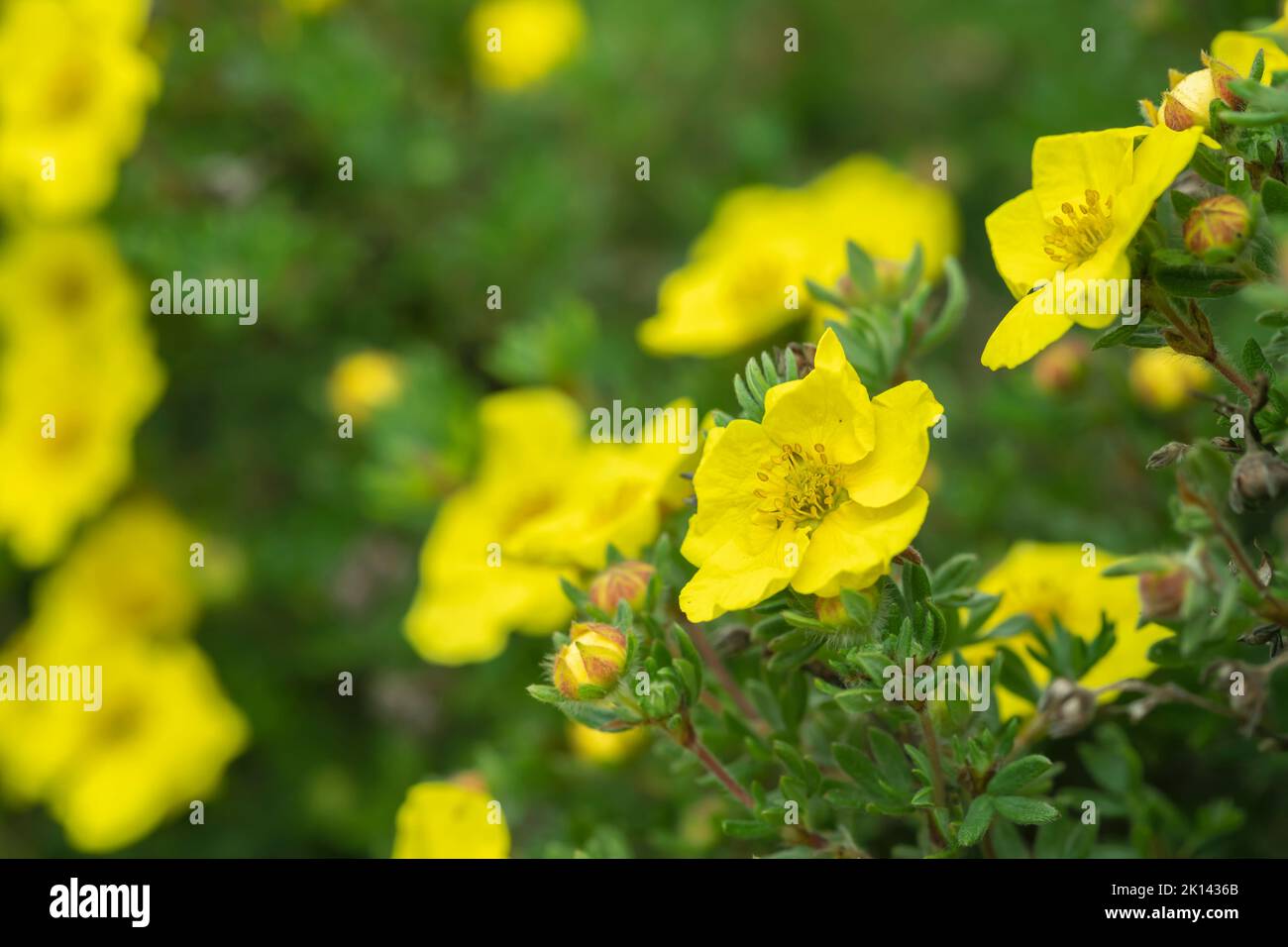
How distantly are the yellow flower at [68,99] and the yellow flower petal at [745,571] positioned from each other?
166cm

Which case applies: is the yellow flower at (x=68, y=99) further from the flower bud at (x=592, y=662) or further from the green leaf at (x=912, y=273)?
the flower bud at (x=592, y=662)

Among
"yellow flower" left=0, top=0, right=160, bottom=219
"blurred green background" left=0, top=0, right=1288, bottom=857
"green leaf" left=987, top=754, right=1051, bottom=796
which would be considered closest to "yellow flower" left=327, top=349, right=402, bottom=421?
"blurred green background" left=0, top=0, right=1288, bottom=857

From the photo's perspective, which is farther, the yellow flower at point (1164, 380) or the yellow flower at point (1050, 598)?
the yellow flower at point (1164, 380)

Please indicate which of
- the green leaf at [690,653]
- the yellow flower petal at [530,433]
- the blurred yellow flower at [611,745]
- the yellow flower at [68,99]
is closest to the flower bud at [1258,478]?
the green leaf at [690,653]

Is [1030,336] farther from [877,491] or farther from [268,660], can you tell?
[268,660]

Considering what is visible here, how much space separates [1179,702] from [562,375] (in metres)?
1.10

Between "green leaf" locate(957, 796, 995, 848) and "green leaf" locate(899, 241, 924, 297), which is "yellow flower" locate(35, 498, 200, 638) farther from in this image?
"green leaf" locate(957, 796, 995, 848)

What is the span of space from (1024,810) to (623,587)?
44 cm

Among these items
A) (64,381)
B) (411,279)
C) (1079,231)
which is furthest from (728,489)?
(64,381)

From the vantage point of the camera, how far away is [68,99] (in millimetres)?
2533

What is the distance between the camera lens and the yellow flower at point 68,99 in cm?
235

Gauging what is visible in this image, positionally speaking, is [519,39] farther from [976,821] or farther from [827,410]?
[976,821]

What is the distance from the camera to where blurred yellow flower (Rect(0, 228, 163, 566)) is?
2.52m

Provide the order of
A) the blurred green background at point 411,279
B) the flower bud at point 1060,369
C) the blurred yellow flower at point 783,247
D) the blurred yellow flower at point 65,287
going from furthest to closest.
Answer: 1. the blurred yellow flower at point 65,287
2. the blurred green background at point 411,279
3. the blurred yellow flower at point 783,247
4. the flower bud at point 1060,369
